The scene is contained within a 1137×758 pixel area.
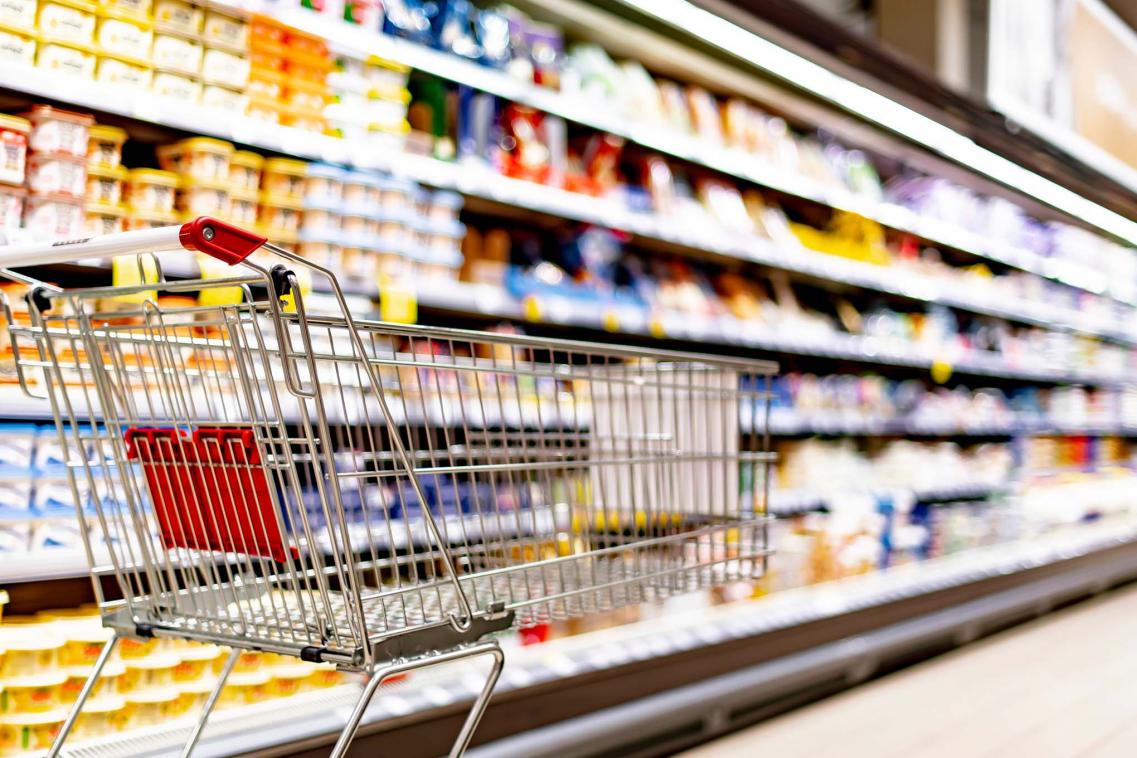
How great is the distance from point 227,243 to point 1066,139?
4.35m

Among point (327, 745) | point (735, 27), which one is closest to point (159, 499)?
point (327, 745)

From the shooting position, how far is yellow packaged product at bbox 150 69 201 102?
6.25 feet

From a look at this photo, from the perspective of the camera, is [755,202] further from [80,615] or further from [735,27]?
[80,615]

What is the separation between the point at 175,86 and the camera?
6.31 ft

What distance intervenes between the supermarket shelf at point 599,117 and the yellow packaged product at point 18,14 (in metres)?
0.42

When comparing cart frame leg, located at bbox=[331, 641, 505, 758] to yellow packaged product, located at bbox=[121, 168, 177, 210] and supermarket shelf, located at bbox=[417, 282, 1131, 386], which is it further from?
supermarket shelf, located at bbox=[417, 282, 1131, 386]

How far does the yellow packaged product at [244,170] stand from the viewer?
6.70ft

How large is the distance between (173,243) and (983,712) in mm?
2659

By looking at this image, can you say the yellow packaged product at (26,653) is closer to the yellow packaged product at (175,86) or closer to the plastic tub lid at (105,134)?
the plastic tub lid at (105,134)

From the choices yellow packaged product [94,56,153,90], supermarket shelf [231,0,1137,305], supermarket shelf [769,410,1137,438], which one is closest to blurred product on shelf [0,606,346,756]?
yellow packaged product [94,56,153,90]

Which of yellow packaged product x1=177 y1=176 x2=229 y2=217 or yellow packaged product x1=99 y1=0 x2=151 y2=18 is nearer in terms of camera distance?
yellow packaged product x1=99 y1=0 x2=151 y2=18

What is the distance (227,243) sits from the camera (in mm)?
1011

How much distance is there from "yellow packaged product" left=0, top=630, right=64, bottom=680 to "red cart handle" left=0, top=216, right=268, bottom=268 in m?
0.78

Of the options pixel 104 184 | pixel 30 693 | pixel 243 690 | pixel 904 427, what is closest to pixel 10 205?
pixel 104 184
